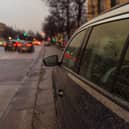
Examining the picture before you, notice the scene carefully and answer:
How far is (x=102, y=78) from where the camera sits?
7.64 ft

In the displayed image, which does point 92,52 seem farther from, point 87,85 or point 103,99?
point 103,99

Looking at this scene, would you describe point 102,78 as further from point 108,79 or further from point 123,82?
Answer: point 123,82

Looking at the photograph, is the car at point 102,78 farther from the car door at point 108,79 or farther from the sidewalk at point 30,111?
the sidewalk at point 30,111

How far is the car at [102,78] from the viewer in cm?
189

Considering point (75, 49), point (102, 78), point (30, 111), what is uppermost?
point (75, 49)

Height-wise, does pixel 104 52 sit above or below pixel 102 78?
above

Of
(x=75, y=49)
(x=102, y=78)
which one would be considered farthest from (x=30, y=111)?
(x=102, y=78)

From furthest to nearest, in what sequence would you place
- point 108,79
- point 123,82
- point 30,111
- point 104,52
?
point 30,111, point 104,52, point 108,79, point 123,82

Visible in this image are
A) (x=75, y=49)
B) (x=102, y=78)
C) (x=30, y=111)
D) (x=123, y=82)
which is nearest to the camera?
(x=123, y=82)

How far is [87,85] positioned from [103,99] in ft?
1.67

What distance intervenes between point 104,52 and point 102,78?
291 mm

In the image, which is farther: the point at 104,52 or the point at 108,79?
the point at 104,52

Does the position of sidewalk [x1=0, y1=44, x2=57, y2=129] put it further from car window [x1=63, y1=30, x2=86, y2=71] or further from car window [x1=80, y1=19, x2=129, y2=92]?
car window [x1=80, y1=19, x2=129, y2=92]

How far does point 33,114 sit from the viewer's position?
21.6ft
